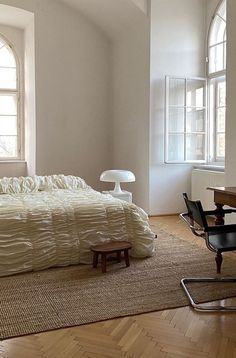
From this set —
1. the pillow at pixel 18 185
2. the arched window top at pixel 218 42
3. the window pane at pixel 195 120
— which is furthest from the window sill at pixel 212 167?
the pillow at pixel 18 185

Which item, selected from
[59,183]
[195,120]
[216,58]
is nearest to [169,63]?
[216,58]

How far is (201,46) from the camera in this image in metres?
5.96

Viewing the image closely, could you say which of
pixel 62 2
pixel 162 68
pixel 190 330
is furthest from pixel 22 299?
pixel 62 2

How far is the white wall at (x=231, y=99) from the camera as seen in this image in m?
4.13

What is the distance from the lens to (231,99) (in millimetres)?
4172

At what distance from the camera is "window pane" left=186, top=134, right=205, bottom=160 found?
19.3 ft

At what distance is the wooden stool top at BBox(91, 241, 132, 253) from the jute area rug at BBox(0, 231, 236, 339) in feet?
0.61

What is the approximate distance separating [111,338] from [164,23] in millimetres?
4798

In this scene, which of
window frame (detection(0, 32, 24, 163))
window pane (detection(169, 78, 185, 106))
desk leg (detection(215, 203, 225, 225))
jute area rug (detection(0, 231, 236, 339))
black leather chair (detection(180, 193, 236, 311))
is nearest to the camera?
jute area rug (detection(0, 231, 236, 339))

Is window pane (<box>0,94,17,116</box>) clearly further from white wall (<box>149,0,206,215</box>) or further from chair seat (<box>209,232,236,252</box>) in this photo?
chair seat (<box>209,232,236,252</box>)

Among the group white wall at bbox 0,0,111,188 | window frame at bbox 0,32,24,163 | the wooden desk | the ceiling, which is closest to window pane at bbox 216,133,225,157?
white wall at bbox 0,0,111,188

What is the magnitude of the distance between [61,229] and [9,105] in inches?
156

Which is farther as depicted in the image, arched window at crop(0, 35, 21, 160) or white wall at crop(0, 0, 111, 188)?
arched window at crop(0, 35, 21, 160)

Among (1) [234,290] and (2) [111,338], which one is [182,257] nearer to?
(1) [234,290]
